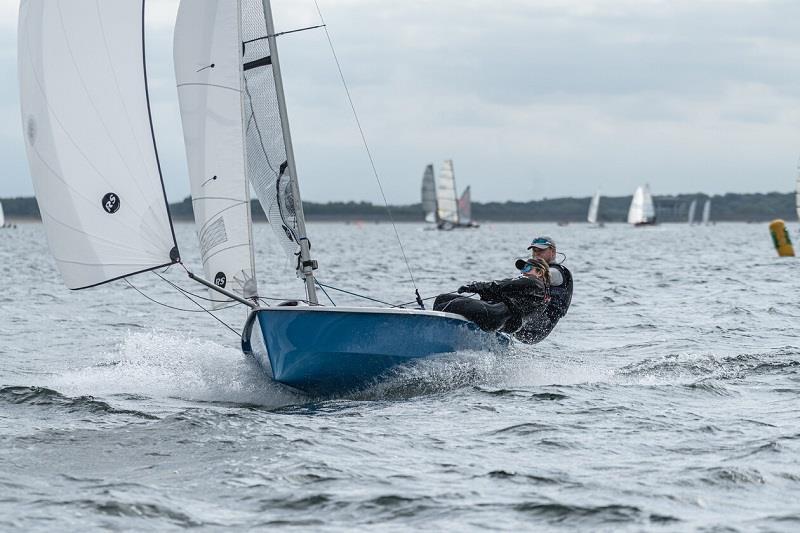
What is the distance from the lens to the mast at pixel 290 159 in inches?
358

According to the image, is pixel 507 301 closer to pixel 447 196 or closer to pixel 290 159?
pixel 290 159

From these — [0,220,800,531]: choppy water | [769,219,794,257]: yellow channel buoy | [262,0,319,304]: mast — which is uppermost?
[262,0,319,304]: mast

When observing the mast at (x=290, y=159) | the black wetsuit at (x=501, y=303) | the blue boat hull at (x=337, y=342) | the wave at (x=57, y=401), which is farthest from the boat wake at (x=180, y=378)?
the black wetsuit at (x=501, y=303)

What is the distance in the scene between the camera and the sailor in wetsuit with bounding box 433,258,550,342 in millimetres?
9211

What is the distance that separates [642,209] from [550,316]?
8633 cm

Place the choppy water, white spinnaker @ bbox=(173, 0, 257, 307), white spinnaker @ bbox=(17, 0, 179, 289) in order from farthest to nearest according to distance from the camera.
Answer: white spinnaker @ bbox=(173, 0, 257, 307), white spinnaker @ bbox=(17, 0, 179, 289), the choppy water

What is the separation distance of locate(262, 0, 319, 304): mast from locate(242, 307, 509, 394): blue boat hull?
2.34ft

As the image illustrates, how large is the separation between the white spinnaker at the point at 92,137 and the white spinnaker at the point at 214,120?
0.67 metres

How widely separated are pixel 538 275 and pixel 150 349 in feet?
14.2

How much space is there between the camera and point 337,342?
27.3 ft

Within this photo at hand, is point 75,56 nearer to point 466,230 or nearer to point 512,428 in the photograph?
point 512,428

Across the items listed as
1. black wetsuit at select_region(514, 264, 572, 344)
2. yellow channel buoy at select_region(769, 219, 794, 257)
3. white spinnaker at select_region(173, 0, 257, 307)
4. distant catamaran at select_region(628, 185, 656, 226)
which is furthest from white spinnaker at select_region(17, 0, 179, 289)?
distant catamaran at select_region(628, 185, 656, 226)

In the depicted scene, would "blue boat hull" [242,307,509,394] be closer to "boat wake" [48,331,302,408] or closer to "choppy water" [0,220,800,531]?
"choppy water" [0,220,800,531]

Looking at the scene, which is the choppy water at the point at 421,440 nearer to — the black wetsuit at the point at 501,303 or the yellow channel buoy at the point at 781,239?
the black wetsuit at the point at 501,303
